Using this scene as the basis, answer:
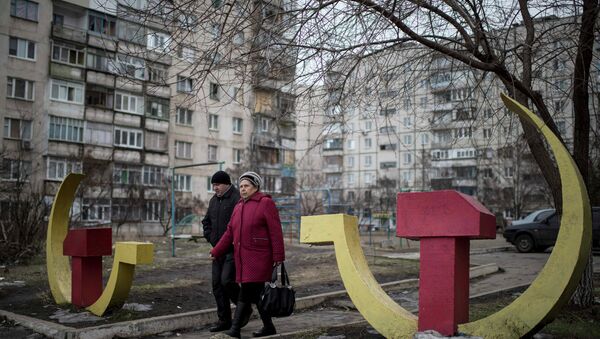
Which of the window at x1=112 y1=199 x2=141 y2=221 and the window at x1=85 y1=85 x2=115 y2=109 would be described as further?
the window at x1=112 y1=199 x2=141 y2=221

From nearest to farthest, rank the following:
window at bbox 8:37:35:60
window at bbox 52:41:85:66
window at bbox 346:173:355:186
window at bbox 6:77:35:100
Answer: window at bbox 6:77:35:100 < window at bbox 8:37:35:60 < window at bbox 52:41:85:66 < window at bbox 346:173:355:186

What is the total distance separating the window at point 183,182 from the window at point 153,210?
3.24 metres

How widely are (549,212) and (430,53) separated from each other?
15.3 metres

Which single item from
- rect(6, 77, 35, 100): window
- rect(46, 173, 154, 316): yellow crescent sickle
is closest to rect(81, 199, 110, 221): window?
rect(6, 77, 35, 100): window

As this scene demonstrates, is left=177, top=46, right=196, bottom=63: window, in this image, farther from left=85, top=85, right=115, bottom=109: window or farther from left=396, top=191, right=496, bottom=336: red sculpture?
left=85, top=85, right=115, bottom=109: window

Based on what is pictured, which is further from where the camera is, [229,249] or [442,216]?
[229,249]

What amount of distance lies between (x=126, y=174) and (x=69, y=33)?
33.3 ft

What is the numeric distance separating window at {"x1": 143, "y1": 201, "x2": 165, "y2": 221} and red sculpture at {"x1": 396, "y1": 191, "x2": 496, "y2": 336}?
3865 cm

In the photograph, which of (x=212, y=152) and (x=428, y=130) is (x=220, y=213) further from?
(x=212, y=152)

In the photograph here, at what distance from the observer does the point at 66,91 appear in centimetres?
3841

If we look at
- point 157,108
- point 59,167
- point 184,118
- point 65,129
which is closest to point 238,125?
point 184,118

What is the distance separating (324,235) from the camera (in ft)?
20.4

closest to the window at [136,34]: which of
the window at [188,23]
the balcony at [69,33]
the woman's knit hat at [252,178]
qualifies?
the window at [188,23]

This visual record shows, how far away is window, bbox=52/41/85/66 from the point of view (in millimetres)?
37938
